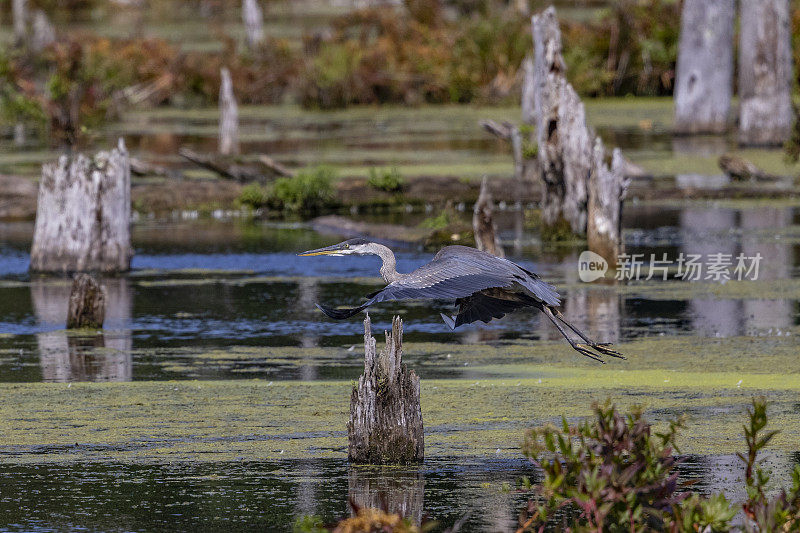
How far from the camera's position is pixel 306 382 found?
9.76m

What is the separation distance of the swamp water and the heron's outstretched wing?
88 cm

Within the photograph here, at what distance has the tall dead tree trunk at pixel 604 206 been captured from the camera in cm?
1452

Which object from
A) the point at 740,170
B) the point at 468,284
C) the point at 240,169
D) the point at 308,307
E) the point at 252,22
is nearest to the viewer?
the point at 468,284

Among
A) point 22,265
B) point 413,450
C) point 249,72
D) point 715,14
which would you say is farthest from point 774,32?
point 413,450

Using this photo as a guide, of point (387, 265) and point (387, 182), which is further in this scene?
point (387, 182)

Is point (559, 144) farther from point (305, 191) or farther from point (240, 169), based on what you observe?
point (240, 169)

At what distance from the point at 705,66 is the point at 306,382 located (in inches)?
739

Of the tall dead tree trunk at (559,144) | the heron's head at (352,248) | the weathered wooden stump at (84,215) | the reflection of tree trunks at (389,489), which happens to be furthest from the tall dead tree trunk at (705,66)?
the reflection of tree trunks at (389,489)

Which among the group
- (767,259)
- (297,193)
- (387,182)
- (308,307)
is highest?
(387,182)

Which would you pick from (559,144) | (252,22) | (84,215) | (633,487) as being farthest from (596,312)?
(252,22)

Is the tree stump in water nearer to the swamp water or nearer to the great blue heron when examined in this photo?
the swamp water

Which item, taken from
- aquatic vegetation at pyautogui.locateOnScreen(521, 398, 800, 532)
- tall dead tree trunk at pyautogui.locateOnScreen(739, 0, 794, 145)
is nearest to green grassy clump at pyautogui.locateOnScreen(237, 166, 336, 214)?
tall dead tree trunk at pyautogui.locateOnScreen(739, 0, 794, 145)

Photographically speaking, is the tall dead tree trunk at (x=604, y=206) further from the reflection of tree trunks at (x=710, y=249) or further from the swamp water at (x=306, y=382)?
the reflection of tree trunks at (x=710, y=249)

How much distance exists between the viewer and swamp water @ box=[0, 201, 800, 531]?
23.4 ft
